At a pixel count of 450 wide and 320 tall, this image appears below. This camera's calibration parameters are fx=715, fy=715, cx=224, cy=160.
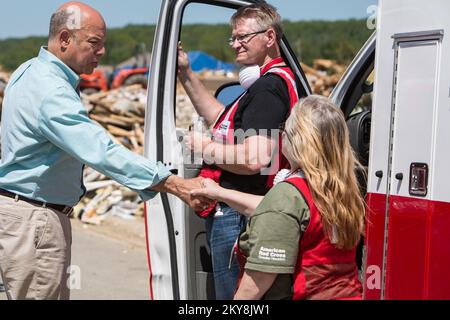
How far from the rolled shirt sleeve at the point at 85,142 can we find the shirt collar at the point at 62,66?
0.43ft

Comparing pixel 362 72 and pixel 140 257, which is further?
pixel 140 257

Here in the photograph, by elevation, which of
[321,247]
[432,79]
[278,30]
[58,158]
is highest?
[278,30]

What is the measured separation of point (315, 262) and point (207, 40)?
8361cm

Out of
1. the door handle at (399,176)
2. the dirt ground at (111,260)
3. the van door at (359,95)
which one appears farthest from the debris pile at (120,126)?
the door handle at (399,176)

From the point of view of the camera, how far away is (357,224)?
292 cm

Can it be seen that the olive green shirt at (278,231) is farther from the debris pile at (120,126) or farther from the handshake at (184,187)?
the debris pile at (120,126)

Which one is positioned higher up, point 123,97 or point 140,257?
point 123,97

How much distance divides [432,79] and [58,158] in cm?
181

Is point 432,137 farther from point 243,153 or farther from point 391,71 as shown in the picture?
point 243,153

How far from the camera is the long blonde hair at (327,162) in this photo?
281 cm

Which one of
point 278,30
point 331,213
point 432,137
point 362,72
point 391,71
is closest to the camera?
point 331,213

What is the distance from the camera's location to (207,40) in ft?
279

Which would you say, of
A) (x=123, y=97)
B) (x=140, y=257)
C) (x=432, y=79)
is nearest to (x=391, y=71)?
(x=432, y=79)

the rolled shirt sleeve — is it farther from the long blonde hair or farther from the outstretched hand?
the long blonde hair
